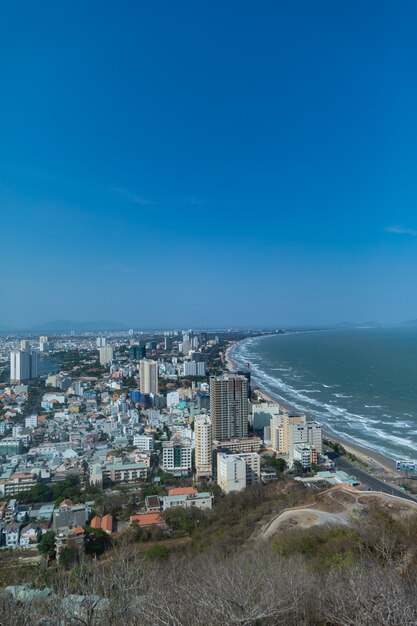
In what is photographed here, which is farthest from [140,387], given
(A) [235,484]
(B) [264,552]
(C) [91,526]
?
(B) [264,552]

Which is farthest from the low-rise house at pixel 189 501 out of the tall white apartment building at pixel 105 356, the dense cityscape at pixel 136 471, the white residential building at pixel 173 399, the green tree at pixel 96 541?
the tall white apartment building at pixel 105 356

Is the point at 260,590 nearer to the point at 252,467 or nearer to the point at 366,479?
the point at 252,467

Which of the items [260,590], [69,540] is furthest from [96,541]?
[260,590]

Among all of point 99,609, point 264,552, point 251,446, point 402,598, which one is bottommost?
point 251,446

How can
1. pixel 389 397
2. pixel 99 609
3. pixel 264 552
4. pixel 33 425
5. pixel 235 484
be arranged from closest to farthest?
pixel 99 609 → pixel 264 552 → pixel 235 484 → pixel 33 425 → pixel 389 397

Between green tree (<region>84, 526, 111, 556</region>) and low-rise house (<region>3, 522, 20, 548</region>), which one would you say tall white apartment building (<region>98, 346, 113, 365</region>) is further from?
green tree (<region>84, 526, 111, 556</region>)

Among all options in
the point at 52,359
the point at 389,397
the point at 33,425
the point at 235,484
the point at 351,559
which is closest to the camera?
the point at 351,559

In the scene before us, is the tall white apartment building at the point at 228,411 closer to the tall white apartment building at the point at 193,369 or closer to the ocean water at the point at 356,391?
the ocean water at the point at 356,391

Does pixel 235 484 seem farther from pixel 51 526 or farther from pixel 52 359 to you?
pixel 52 359

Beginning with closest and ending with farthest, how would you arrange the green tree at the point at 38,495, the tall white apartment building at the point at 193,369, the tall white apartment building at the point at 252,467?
the green tree at the point at 38,495
the tall white apartment building at the point at 252,467
the tall white apartment building at the point at 193,369
